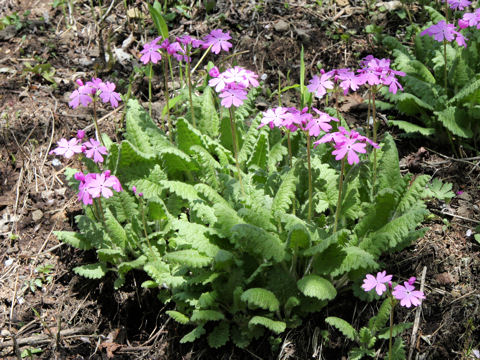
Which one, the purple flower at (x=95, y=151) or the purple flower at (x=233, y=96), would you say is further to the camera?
the purple flower at (x=95, y=151)

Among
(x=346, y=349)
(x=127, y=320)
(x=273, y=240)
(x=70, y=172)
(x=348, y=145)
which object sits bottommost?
(x=127, y=320)

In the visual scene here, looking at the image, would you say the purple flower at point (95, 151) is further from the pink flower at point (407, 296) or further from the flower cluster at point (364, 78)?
the pink flower at point (407, 296)

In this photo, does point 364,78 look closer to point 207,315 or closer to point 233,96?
point 233,96

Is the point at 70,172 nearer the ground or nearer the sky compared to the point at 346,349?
nearer the sky

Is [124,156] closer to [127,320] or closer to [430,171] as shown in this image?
[127,320]

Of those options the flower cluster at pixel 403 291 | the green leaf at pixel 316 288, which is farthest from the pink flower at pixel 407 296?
the green leaf at pixel 316 288

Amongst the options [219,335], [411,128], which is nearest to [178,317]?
[219,335]

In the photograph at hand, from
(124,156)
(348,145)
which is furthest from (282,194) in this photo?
(124,156)
